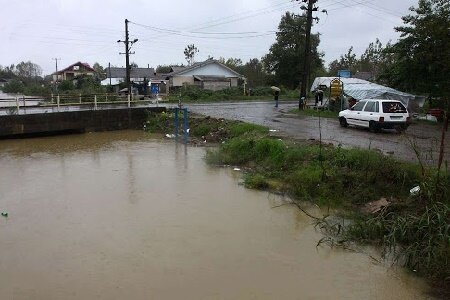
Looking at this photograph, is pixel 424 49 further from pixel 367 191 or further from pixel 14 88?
pixel 14 88

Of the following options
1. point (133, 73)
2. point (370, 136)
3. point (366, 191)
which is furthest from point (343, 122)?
Answer: point (133, 73)

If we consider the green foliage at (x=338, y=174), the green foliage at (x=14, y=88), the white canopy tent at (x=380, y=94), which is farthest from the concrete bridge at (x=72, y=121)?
the green foliage at (x=14, y=88)

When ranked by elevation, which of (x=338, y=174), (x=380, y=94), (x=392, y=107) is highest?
(x=380, y=94)

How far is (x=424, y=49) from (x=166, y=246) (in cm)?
1963

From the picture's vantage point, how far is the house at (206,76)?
5369 cm

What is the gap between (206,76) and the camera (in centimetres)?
5594

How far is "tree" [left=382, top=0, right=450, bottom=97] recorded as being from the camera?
20281 mm

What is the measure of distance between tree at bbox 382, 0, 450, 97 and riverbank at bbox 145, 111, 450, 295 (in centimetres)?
1087

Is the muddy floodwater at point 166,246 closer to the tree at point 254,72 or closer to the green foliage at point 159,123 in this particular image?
the green foliage at point 159,123

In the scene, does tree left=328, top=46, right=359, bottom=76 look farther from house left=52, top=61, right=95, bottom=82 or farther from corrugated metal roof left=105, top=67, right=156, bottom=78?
house left=52, top=61, right=95, bottom=82

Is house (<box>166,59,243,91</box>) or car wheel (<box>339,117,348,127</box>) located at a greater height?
house (<box>166,59,243,91</box>)

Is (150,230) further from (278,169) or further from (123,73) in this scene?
(123,73)

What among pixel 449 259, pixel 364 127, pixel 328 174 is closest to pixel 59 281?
pixel 449 259

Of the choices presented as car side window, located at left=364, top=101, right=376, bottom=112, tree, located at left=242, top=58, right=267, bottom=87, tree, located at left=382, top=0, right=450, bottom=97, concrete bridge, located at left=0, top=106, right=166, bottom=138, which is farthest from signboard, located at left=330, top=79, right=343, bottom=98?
tree, located at left=242, top=58, right=267, bottom=87
